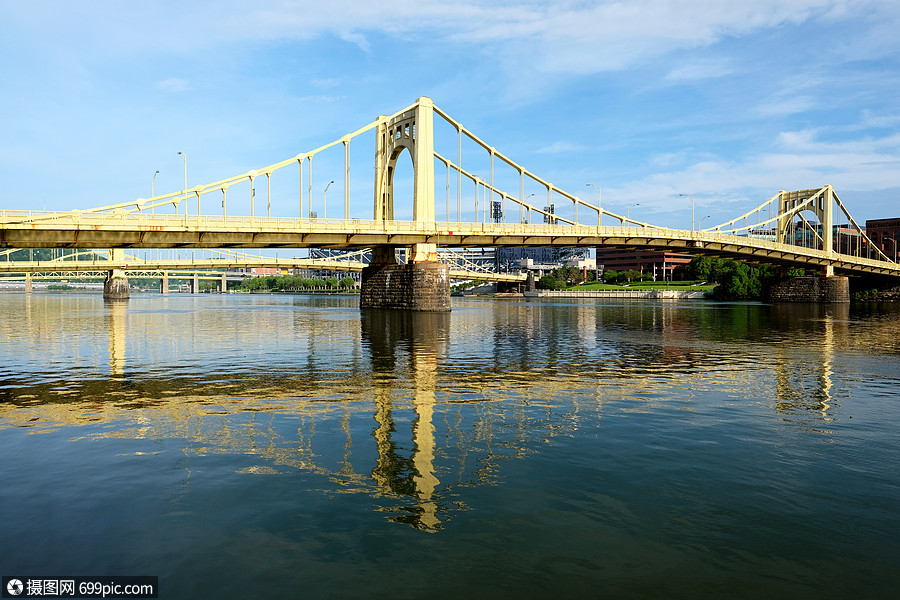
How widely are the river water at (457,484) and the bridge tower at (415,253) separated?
4646 centimetres

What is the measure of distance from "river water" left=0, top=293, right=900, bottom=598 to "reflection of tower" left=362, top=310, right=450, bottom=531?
0.08 metres

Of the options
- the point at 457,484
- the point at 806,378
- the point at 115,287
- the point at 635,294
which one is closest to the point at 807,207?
the point at 635,294

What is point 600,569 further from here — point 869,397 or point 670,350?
point 670,350

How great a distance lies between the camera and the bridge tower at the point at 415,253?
68188mm

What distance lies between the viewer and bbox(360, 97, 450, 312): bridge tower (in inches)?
2685

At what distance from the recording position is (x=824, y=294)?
10931 cm

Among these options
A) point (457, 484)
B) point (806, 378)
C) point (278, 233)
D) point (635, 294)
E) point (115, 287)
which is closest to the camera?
point (457, 484)

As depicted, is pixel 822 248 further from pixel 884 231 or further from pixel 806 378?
pixel 806 378

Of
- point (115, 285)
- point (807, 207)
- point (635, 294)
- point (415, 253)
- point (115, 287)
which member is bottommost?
point (635, 294)

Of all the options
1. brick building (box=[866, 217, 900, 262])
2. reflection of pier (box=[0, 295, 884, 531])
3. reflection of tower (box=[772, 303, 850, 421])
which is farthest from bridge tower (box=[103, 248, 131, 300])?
brick building (box=[866, 217, 900, 262])

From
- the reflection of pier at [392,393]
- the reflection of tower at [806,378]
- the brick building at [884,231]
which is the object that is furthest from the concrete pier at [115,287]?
the brick building at [884,231]

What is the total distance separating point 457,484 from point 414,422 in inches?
181

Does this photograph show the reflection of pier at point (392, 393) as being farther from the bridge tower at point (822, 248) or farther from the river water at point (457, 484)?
→ the bridge tower at point (822, 248)

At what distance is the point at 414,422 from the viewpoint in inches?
563
